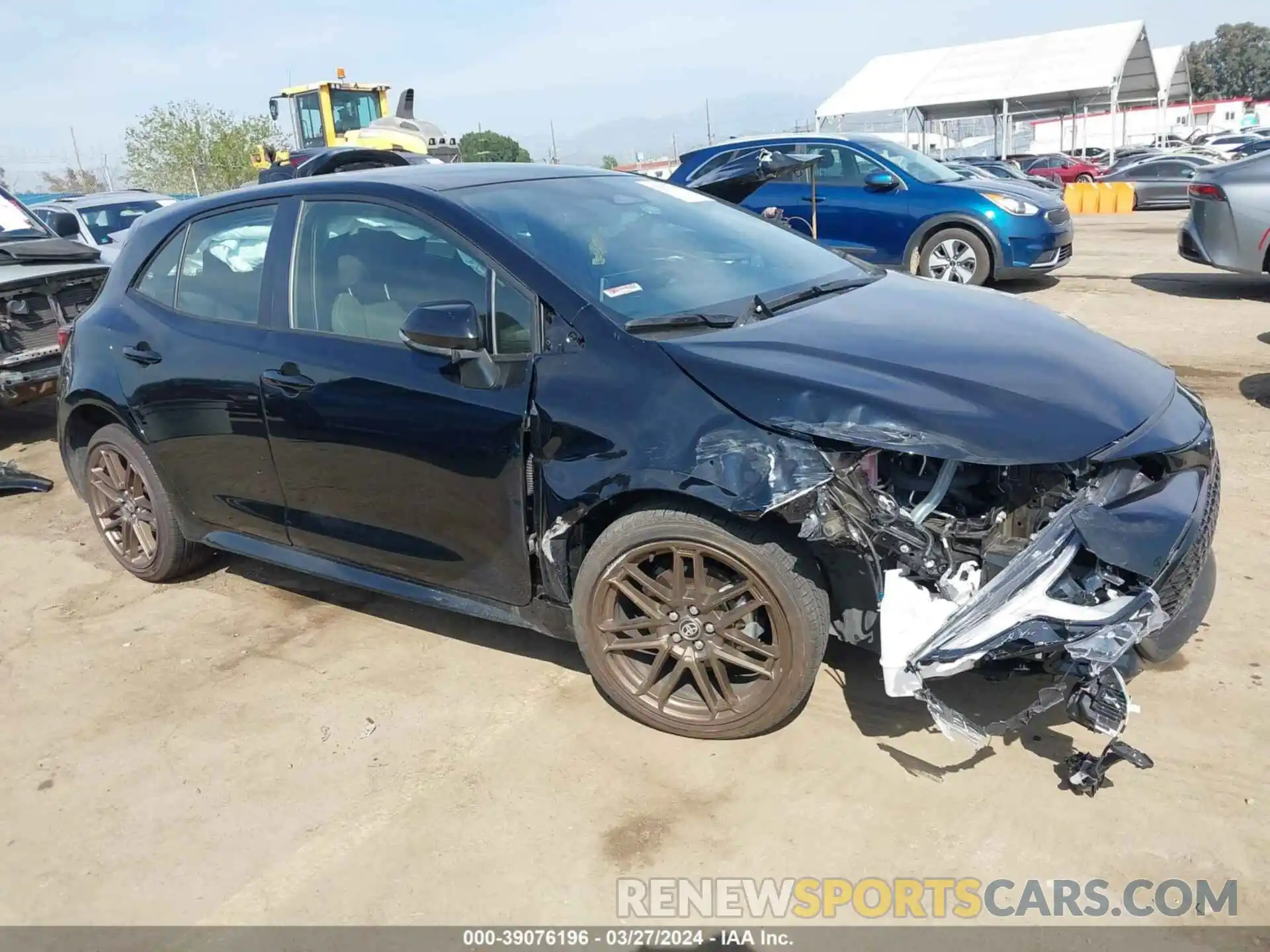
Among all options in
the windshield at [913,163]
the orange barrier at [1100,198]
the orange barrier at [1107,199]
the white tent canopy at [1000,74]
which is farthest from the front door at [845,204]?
the white tent canopy at [1000,74]

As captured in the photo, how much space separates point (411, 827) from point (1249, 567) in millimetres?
3284

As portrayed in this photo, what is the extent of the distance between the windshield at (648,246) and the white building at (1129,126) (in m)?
50.2

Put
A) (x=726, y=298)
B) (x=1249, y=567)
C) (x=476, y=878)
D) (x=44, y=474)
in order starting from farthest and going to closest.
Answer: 1. (x=44, y=474)
2. (x=1249, y=567)
3. (x=726, y=298)
4. (x=476, y=878)

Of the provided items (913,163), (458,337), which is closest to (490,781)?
(458,337)

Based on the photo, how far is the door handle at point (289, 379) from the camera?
3533mm

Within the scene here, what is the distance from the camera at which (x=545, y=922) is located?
2438 millimetres

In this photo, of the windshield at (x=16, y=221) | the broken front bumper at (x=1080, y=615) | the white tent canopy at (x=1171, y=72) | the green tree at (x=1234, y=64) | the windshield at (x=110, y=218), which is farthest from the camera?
the green tree at (x=1234, y=64)

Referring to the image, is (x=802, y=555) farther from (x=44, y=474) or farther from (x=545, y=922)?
Answer: (x=44, y=474)

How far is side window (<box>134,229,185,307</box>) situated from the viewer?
13.6ft

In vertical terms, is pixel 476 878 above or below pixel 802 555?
below

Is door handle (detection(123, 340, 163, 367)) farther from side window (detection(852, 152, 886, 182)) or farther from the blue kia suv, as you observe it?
side window (detection(852, 152, 886, 182))

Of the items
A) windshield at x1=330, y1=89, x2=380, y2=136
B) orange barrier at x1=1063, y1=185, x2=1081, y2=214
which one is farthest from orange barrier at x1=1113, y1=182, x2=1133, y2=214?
windshield at x1=330, y1=89, x2=380, y2=136

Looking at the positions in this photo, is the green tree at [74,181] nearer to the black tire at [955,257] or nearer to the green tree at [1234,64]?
the black tire at [955,257]

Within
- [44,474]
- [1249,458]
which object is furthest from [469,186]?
[44,474]
